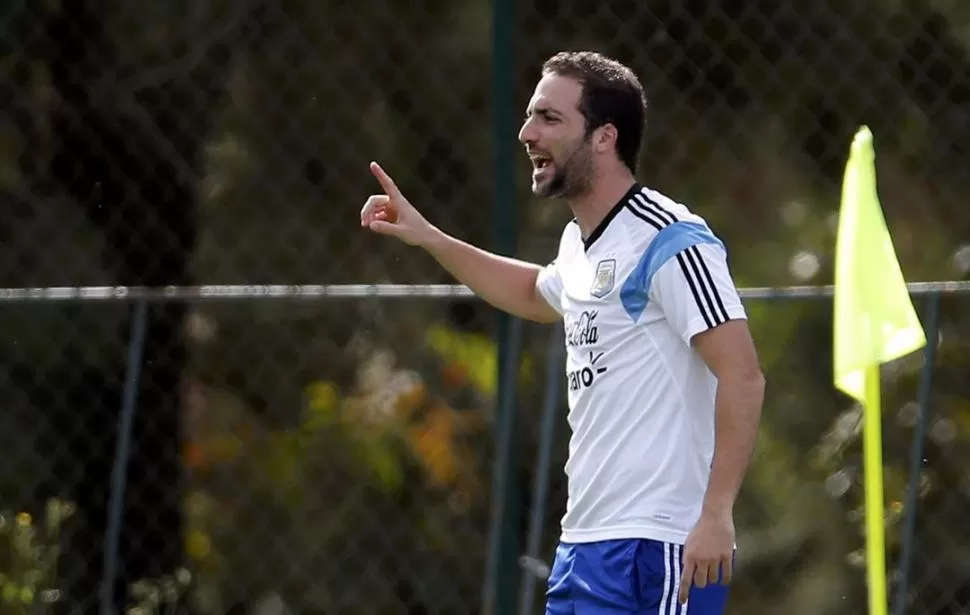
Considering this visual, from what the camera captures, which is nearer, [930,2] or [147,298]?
[147,298]

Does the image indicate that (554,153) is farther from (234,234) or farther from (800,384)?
(234,234)

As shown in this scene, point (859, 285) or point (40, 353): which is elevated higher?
point (859, 285)

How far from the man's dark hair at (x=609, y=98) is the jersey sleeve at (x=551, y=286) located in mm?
360

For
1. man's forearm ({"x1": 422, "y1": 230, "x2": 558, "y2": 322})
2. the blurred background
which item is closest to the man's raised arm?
man's forearm ({"x1": 422, "y1": 230, "x2": 558, "y2": 322})

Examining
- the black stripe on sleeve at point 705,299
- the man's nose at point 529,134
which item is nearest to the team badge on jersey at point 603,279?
the black stripe on sleeve at point 705,299

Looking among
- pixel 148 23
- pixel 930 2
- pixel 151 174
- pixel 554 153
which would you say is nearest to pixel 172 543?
pixel 151 174

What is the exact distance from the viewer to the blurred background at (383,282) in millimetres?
5531

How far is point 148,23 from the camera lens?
244 inches

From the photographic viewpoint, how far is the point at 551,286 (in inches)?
172

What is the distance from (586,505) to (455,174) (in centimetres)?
241

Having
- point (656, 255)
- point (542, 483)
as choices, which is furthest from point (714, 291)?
point (542, 483)

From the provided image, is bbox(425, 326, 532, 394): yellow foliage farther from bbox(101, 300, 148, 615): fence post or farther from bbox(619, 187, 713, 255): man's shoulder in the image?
bbox(619, 187, 713, 255): man's shoulder

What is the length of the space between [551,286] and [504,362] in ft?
3.24

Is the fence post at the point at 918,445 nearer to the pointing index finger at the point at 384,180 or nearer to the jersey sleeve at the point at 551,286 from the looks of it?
the jersey sleeve at the point at 551,286
